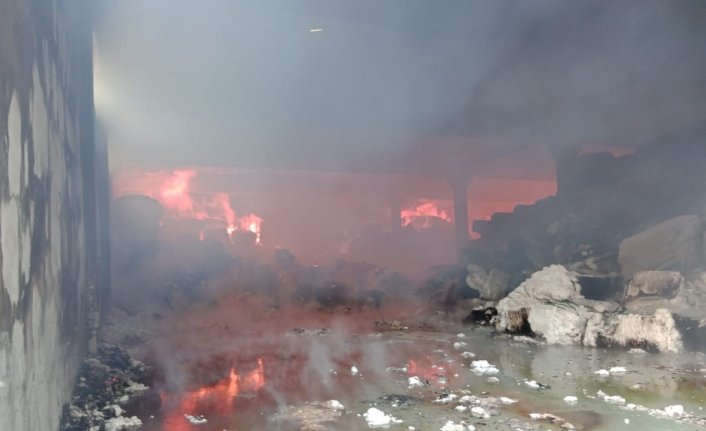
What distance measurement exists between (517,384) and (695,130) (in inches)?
215

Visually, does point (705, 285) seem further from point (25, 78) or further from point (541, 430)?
point (25, 78)

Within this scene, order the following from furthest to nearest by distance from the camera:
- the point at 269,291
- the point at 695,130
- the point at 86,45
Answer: the point at 269,291 → the point at 695,130 → the point at 86,45

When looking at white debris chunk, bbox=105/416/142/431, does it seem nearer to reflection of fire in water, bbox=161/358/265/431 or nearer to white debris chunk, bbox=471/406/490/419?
reflection of fire in water, bbox=161/358/265/431

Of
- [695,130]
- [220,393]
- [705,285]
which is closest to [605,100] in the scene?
[695,130]

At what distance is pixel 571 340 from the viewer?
4.74m

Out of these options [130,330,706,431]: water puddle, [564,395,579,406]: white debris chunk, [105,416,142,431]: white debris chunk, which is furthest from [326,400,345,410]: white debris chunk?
[564,395,579,406]: white debris chunk

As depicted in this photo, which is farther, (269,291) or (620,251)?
(269,291)

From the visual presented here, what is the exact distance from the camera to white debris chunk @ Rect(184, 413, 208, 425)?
2.66m

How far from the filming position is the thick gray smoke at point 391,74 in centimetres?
486

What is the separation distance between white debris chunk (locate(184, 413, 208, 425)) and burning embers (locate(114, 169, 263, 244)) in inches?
391

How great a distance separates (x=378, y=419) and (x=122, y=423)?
1.39 meters

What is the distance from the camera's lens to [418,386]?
3.29 metres

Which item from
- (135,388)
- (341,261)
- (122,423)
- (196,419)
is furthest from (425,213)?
(122,423)

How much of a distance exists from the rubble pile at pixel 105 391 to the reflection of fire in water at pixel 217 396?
22 centimetres
